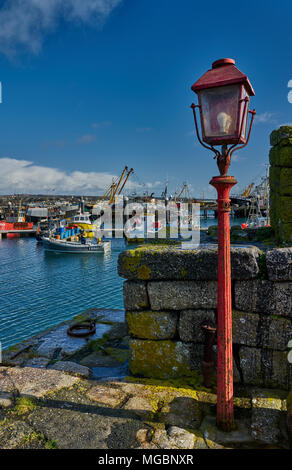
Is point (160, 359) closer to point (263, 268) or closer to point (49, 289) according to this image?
point (263, 268)

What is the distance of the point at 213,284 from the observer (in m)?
4.69

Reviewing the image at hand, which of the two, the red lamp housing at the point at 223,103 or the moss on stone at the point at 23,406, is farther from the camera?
the moss on stone at the point at 23,406

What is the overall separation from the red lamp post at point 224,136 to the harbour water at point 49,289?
11.9 m

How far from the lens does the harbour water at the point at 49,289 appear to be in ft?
54.4

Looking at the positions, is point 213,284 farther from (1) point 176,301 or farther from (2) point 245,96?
(2) point 245,96

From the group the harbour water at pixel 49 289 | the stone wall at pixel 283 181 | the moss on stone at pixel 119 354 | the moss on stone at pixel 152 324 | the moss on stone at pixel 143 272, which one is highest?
the stone wall at pixel 283 181

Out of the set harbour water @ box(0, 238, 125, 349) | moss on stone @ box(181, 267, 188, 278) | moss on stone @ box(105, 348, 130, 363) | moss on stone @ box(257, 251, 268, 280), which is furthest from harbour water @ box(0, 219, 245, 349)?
moss on stone @ box(257, 251, 268, 280)

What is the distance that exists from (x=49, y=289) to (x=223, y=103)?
2241cm

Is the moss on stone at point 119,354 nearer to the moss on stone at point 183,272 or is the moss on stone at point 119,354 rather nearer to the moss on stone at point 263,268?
the moss on stone at point 183,272

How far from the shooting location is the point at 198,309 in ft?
15.7

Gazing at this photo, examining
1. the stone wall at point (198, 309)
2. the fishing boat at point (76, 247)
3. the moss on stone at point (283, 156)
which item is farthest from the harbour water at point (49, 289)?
the moss on stone at point (283, 156)

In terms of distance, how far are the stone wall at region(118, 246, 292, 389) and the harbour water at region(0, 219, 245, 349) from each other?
10549 millimetres

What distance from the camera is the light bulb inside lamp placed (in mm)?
3549
